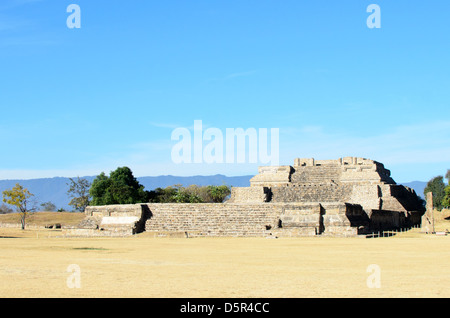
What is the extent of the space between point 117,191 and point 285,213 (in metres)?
30.9

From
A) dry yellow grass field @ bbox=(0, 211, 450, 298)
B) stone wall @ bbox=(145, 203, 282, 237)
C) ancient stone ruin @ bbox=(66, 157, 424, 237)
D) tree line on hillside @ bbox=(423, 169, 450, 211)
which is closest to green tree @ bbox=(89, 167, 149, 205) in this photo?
ancient stone ruin @ bbox=(66, 157, 424, 237)

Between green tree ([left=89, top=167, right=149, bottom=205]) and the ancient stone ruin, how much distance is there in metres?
16.4

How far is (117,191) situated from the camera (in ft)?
206

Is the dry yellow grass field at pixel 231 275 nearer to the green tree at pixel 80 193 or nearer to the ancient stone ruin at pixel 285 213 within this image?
the ancient stone ruin at pixel 285 213

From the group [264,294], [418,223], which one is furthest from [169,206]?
[264,294]

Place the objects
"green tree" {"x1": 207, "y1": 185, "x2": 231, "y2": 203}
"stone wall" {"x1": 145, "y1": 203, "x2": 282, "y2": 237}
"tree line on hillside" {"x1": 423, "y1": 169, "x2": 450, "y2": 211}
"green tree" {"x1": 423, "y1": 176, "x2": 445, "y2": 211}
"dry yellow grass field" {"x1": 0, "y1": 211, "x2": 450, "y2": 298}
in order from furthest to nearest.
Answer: "green tree" {"x1": 207, "y1": 185, "x2": 231, "y2": 203} → "green tree" {"x1": 423, "y1": 176, "x2": 445, "y2": 211} → "tree line on hillside" {"x1": 423, "y1": 169, "x2": 450, "y2": 211} → "stone wall" {"x1": 145, "y1": 203, "x2": 282, "y2": 237} → "dry yellow grass field" {"x1": 0, "y1": 211, "x2": 450, "y2": 298}

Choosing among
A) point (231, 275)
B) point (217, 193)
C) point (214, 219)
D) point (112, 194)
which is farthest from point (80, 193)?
point (231, 275)

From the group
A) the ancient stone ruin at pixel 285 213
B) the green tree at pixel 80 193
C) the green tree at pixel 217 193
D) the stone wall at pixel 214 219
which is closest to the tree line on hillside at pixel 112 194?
the green tree at pixel 80 193

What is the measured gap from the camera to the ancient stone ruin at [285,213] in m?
34.5

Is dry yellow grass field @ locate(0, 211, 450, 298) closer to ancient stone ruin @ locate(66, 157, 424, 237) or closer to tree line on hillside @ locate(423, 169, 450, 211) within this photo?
ancient stone ruin @ locate(66, 157, 424, 237)

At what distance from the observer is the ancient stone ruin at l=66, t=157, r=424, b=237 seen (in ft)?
113

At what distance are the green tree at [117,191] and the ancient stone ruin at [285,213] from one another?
16.4m

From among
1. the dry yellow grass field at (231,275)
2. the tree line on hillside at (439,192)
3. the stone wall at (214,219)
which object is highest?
the tree line on hillside at (439,192)
